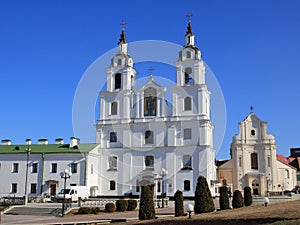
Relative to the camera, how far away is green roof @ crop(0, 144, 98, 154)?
5102 cm

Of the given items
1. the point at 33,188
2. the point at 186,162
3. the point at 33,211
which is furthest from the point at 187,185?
the point at 33,211

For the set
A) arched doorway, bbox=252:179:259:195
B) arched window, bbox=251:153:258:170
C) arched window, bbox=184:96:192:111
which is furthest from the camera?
arched window, bbox=251:153:258:170

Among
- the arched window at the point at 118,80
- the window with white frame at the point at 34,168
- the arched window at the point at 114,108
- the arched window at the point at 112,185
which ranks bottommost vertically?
the arched window at the point at 112,185

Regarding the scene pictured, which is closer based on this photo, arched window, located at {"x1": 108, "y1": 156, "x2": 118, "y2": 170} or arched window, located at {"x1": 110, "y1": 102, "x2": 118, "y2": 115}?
arched window, located at {"x1": 108, "y1": 156, "x2": 118, "y2": 170}

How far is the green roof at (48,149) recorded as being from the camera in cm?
5102

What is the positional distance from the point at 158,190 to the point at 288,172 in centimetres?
2753

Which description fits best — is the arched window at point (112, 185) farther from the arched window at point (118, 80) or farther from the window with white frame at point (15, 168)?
the arched window at point (118, 80)

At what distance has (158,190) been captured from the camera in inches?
1946

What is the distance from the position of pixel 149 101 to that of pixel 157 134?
4.61 m

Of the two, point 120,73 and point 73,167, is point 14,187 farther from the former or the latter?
point 120,73

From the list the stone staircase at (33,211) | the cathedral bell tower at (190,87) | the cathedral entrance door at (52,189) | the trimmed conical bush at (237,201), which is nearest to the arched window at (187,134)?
the cathedral bell tower at (190,87)

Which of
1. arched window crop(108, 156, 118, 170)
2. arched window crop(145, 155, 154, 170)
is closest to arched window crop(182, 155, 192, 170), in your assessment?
arched window crop(145, 155, 154, 170)

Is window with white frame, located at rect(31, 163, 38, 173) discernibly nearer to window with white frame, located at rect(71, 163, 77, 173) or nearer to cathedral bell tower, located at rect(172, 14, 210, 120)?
window with white frame, located at rect(71, 163, 77, 173)

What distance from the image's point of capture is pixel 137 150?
5141 cm
